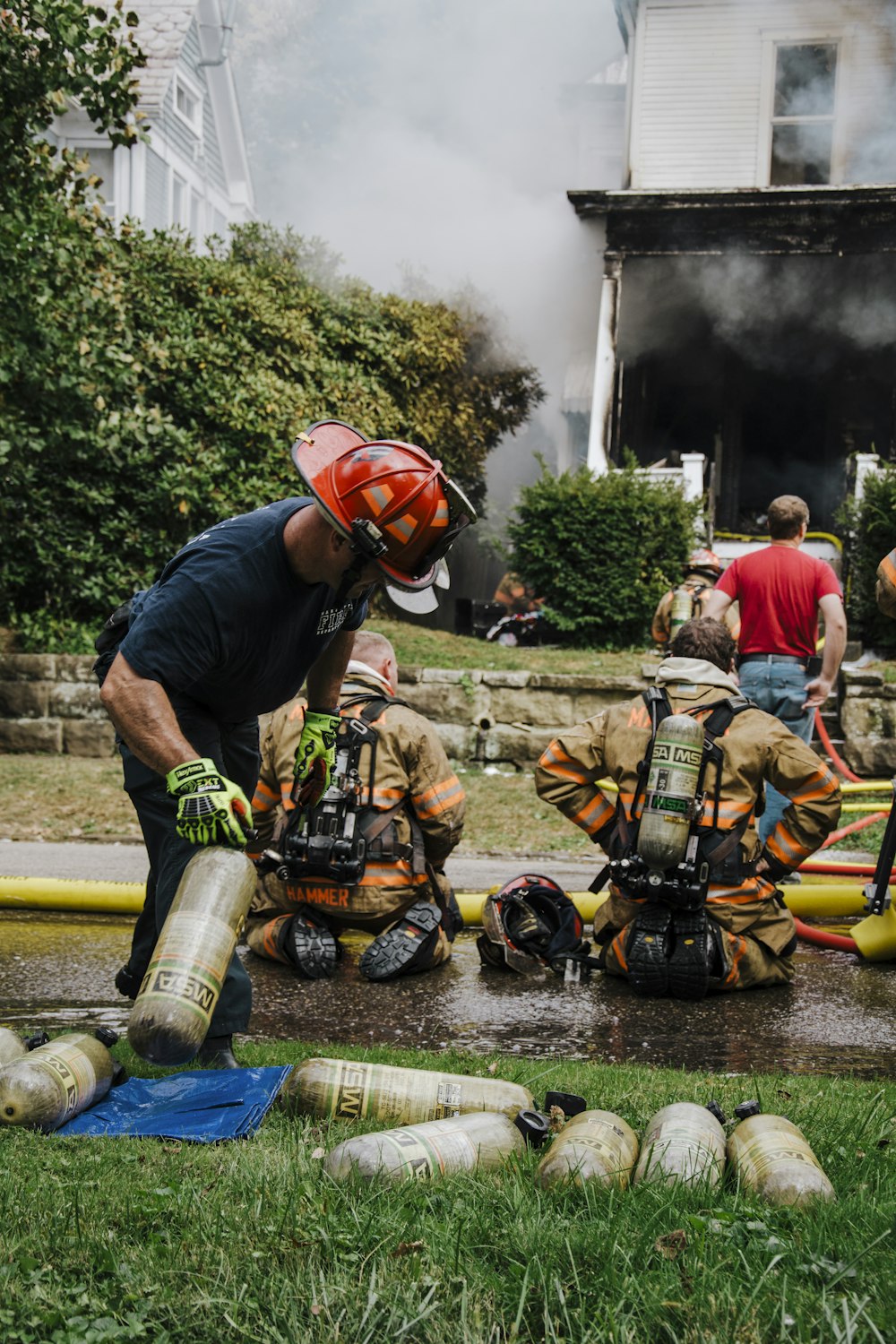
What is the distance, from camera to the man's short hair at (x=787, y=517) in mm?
6848

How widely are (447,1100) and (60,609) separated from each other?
374 inches

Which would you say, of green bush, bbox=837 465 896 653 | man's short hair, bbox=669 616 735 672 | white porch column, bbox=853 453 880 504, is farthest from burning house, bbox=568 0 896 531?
man's short hair, bbox=669 616 735 672

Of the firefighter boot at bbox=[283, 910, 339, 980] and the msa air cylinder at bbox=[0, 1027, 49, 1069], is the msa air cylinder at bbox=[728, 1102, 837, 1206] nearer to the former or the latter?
the msa air cylinder at bbox=[0, 1027, 49, 1069]

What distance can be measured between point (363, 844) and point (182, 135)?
21.7m

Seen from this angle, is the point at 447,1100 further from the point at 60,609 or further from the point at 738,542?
the point at 738,542

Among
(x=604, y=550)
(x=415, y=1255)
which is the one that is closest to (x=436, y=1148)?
(x=415, y=1255)

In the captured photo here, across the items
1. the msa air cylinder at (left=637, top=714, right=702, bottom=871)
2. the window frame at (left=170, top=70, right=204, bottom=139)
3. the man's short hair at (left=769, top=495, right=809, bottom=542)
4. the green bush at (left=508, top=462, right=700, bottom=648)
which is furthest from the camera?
the window frame at (left=170, top=70, right=204, bottom=139)

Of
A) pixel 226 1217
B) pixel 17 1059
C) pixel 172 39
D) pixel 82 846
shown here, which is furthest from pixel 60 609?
pixel 172 39

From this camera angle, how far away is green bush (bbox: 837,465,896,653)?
38.5 ft

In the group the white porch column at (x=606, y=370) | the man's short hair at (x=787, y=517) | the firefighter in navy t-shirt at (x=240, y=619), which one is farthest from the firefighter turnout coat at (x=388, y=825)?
the white porch column at (x=606, y=370)

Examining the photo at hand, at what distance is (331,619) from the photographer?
3631 millimetres

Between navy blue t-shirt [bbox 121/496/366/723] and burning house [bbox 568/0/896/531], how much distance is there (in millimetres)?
11799

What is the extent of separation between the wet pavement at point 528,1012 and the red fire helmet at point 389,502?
1.54m

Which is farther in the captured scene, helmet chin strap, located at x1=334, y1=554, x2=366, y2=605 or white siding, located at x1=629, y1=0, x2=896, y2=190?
white siding, located at x1=629, y1=0, x2=896, y2=190
